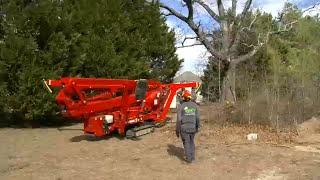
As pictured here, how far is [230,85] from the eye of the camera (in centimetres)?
2752

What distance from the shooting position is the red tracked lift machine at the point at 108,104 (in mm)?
14297

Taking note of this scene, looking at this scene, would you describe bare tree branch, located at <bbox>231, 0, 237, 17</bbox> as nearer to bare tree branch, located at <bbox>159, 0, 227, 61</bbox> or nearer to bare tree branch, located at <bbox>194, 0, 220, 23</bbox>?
bare tree branch, located at <bbox>194, 0, 220, 23</bbox>

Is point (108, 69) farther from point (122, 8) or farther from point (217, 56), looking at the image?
point (217, 56)

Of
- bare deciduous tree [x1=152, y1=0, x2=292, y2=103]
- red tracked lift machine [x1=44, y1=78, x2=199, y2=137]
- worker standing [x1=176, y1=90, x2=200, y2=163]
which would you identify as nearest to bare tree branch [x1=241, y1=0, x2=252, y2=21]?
bare deciduous tree [x1=152, y1=0, x2=292, y2=103]

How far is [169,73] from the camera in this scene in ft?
85.0

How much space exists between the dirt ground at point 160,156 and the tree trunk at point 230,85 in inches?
311

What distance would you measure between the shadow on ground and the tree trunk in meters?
9.43

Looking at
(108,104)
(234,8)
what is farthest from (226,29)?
(108,104)

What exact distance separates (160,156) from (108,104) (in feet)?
9.15

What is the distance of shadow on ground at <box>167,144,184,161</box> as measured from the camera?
1300 centimetres

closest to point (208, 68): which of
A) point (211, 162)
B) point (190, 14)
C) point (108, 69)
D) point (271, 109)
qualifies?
point (190, 14)

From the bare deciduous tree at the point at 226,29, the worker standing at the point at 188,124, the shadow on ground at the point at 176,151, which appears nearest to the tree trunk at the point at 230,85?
the bare deciduous tree at the point at 226,29

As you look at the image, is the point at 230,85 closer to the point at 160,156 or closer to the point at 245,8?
the point at 245,8

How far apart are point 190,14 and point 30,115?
1891 centimetres
